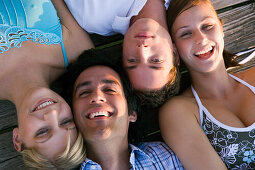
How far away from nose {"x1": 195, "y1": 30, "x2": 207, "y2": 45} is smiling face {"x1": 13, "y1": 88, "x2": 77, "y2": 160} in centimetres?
104

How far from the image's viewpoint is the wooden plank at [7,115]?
7.64 feet

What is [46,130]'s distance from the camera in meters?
1.85

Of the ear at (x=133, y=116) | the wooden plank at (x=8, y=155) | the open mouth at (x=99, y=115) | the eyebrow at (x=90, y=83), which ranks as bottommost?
the wooden plank at (x=8, y=155)

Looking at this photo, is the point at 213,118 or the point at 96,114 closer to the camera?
the point at 96,114

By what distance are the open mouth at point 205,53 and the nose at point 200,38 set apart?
59mm

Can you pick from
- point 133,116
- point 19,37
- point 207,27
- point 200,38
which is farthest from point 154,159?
point 19,37

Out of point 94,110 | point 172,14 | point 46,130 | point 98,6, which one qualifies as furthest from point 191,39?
point 46,130

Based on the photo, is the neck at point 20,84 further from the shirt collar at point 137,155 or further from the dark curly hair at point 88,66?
the shirt collar at point 137,155

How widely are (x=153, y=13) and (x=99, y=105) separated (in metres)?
0.82

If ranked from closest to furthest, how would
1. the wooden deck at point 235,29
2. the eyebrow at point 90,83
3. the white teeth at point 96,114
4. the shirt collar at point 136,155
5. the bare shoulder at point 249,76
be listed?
the white teeth at point 96,114 < the eyebrow at point 90,83 < the shirt collar at point 136,155 < the bare shoulder at point 249,76 < the wooden deck at point 235,29

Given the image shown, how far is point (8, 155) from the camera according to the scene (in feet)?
7.63

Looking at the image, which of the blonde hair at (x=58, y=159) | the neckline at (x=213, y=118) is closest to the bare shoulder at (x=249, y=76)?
the neckline at (x=213, y=118)

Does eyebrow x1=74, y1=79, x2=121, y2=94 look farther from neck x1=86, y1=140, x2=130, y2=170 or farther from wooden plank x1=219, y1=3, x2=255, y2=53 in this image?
wooden plank x1=219, y1=3, x2=255, y2=53

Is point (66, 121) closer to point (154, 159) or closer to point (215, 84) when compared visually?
point (154, 159)
